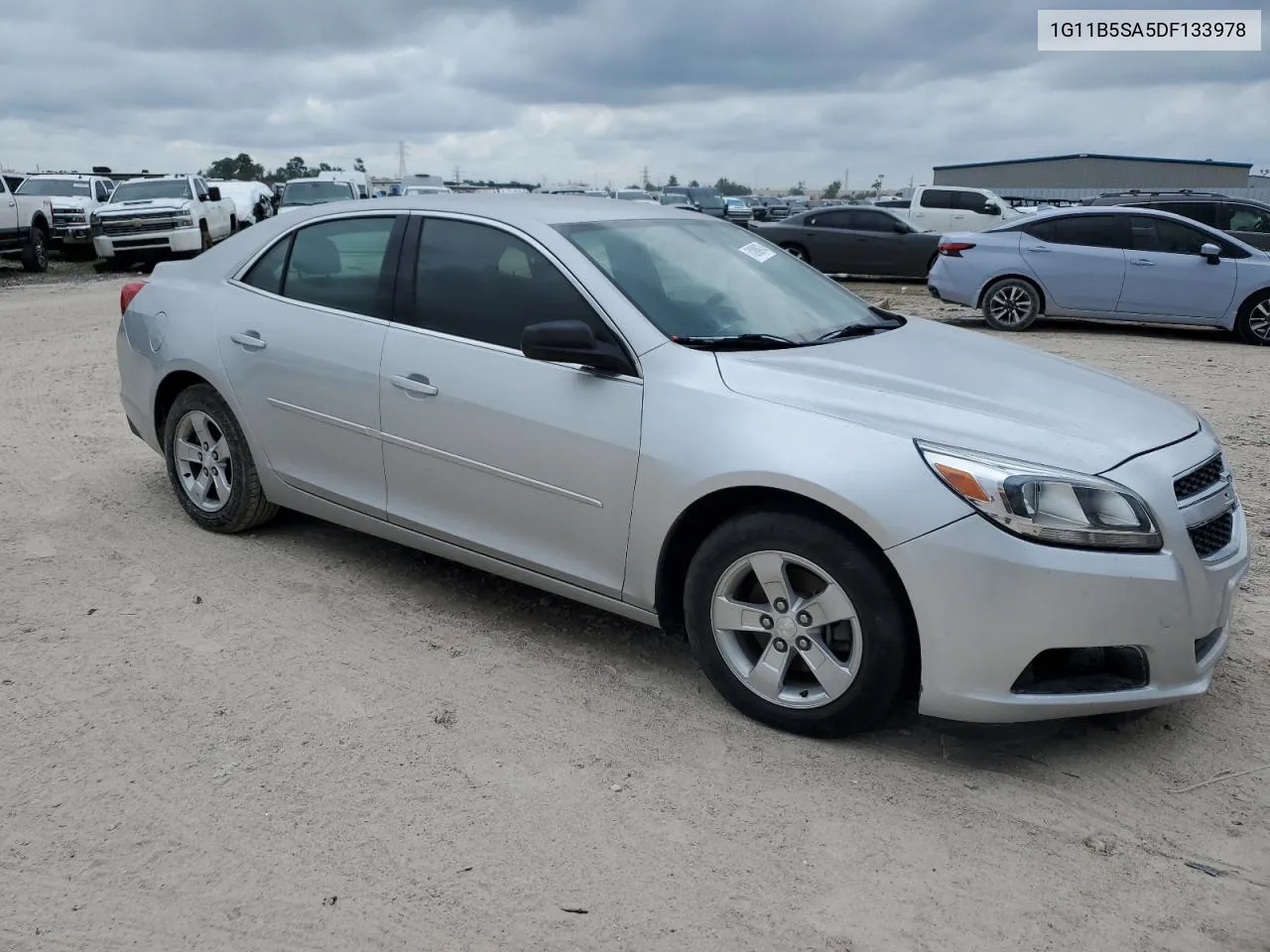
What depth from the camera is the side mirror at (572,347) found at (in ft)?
12.6

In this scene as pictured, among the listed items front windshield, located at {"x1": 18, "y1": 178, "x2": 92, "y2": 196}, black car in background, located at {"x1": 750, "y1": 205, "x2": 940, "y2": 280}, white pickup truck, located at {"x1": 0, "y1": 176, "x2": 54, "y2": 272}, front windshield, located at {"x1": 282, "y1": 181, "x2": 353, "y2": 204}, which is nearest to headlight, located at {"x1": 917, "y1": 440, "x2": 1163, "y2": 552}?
black car in background, located at {"x1": 750, "y1": 205, "x2": 940, "y2": 280}

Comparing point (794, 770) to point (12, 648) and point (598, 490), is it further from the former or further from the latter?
point (12, 648)

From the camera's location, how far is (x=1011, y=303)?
13.6m

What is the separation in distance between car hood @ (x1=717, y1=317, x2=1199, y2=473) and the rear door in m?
9.60

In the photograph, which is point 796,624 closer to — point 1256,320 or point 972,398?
point 972,398

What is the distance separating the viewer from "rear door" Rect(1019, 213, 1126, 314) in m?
13.1

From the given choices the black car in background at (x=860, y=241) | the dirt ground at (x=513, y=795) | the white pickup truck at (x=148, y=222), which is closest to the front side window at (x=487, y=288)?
the dirt ground at (x=513, y=795)

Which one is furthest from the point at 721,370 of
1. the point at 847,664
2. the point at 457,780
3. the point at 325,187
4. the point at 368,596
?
the point at 325,187

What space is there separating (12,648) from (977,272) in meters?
11.8

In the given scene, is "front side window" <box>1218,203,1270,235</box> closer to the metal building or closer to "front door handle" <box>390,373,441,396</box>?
"front door handle" <box>390,373,441,396</box>

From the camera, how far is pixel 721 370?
379 cm

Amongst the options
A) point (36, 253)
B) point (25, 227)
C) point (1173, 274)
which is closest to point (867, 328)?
point (1173, 274)

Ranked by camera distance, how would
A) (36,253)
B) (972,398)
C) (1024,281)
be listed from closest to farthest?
(972,398) → (1024,281) → (36,253)

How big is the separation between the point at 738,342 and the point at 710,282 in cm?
46
